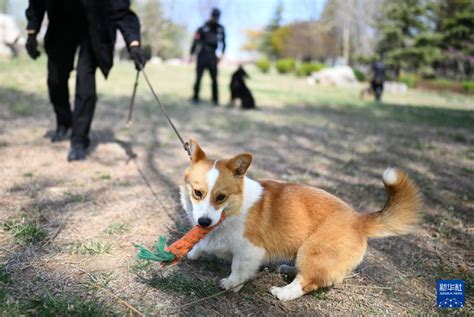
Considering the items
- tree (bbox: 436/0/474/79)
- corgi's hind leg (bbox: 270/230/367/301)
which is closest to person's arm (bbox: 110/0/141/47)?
corgi's hind leg (bbox: 270/230/367/301)

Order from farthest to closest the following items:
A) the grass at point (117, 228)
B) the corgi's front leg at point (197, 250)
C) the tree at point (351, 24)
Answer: the tree at point (351, 24)
the grass at point (117, 228)
the corgi's front leg at point (197, 250)

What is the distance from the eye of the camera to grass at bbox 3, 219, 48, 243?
246 cm

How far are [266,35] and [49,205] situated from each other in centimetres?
6889

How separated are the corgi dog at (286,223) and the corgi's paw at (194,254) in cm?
2

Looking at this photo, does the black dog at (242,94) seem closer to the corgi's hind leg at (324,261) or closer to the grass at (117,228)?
the grass at (117,228)

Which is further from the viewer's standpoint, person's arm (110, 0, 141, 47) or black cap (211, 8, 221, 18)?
black cap (211, 8, 221, 18)

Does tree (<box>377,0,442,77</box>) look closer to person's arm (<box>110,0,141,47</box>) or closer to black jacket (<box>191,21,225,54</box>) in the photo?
black jacket (<box>191,21,225,54</box>)

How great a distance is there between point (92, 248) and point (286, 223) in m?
1.30

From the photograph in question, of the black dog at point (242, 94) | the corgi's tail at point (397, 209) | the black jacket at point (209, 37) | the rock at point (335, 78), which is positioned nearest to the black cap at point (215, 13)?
the black jacket at point (209, 37)

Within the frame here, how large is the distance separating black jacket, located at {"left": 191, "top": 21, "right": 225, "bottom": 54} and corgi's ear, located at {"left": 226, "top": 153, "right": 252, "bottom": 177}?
7.71 m

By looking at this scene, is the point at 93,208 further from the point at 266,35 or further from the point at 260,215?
the point at 266,35

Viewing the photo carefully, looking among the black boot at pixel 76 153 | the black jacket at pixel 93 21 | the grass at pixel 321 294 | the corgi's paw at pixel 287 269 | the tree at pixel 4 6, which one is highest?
the tree at pixel 4 6

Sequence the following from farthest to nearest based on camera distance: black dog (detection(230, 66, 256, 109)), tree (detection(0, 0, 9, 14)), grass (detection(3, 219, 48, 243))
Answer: tree (detection(0, 0, 9, 14)) < black dog (detection(230, 66, 256, 109)) < grass (detection(3, 219, 48, 243))

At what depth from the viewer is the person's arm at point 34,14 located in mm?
3994
